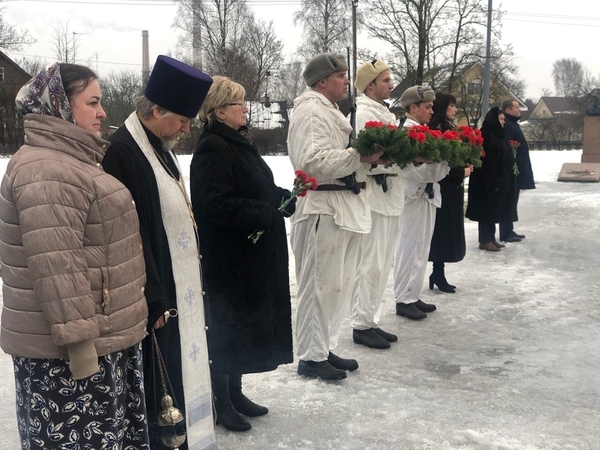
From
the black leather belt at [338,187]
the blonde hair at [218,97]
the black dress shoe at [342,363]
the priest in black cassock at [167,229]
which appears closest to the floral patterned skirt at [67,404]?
the priest in black cassock at [167,229]

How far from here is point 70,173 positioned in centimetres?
231

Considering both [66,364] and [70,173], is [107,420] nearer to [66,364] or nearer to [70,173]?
[66,364]

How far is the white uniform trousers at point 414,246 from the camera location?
19.7 feet

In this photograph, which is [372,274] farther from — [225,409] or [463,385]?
[225,409]

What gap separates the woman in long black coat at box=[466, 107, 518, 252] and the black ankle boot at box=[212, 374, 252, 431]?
5.84m

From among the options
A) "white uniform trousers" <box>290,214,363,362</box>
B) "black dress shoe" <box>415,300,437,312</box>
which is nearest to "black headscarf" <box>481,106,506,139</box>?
"black dress shoe" <box>415,300,437,312</box>

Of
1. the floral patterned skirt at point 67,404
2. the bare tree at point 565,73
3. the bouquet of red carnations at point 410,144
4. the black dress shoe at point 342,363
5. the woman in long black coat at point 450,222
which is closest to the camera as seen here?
the floral patterned skirt at point 67,404

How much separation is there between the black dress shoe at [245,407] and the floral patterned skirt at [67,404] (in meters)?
1.46

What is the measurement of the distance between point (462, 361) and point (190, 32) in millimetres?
33107

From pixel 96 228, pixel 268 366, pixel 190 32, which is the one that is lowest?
pixel 268 366

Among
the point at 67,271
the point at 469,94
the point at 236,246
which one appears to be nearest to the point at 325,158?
the point at 236,246

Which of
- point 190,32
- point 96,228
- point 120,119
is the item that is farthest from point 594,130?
point 190,32

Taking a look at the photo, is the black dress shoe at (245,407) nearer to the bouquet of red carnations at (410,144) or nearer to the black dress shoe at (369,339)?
the black dress shoe at (369,339)

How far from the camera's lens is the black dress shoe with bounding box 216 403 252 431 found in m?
3.74
